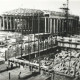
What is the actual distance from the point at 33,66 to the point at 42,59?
701 centimetres

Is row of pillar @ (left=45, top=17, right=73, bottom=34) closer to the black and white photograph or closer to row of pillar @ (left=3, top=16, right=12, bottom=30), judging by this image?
the black and white photograph

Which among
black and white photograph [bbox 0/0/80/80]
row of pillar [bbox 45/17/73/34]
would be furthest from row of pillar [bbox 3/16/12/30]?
row of pillar [bbox 45/17/73/34]

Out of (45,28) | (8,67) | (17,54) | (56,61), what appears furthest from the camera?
(45,28)

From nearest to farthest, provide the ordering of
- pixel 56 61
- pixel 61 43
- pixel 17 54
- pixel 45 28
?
pixel 17 54 → pixel 56 61 → pixel 61 43 → pixel 45 28

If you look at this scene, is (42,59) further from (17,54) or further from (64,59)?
(17,54)

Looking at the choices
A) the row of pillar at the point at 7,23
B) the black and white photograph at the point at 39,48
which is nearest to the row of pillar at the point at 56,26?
the black and white photograph at the point at 39,48

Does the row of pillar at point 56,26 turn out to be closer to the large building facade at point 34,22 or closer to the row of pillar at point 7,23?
the large building facade at point 34,22

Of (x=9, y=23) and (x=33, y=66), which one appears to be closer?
(x=33, y=66)

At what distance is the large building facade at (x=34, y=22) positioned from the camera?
31.8 m

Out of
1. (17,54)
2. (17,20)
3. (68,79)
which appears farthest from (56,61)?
A: (17,20)

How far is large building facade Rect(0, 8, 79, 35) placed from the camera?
104ft

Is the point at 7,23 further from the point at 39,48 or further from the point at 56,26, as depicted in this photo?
the point at 39,48

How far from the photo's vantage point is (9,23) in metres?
36.7

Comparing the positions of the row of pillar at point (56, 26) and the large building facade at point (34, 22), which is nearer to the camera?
the row of pillar at point (56, 26)
